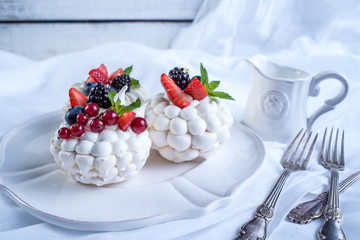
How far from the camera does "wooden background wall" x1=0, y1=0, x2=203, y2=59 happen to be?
8.04 feet

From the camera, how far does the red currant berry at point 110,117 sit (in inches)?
42.3

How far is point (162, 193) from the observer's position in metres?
1.07

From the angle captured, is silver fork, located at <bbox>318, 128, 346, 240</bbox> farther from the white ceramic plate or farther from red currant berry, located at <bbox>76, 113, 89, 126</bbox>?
red currant berry, located at <bbox>76, 113, 89, 126</bbox>

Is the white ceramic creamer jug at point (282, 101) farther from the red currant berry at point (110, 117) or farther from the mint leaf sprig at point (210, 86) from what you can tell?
the red currant berry at point (110, 117)

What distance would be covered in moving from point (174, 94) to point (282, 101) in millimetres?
449

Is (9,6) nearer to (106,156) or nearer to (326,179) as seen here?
(106,156)

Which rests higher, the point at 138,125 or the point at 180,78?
the point at 180,78

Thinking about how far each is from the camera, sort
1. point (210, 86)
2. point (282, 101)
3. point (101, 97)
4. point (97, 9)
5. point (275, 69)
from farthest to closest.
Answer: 1. point (97, 9)
2. point (275, 69)
3. point (282, 101)
4. point (210, 86)
5. point (101, 97)

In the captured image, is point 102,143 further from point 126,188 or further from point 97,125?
point 126,188

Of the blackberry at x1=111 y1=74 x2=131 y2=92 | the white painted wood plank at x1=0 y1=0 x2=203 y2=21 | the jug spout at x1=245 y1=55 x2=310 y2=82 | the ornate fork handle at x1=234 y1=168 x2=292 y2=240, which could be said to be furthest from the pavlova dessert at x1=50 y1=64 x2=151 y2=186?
the white painted wood plank at x1=0 y1=0 x2=203 y2=21

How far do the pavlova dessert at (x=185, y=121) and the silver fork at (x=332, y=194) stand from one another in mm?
374

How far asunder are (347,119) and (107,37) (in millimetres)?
1678

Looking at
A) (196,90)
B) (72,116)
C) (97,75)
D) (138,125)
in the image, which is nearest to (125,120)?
(138,125)

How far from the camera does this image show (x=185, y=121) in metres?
1.22
